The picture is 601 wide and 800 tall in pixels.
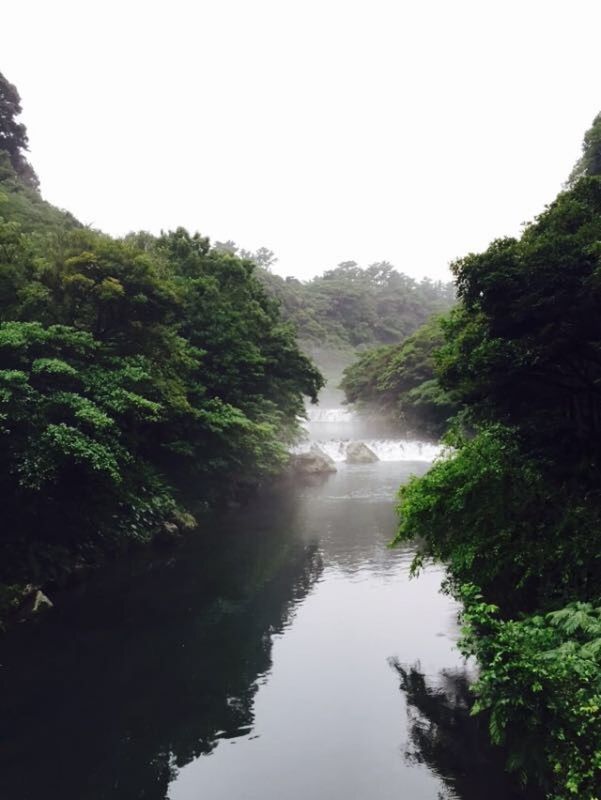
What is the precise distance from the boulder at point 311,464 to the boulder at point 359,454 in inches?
258

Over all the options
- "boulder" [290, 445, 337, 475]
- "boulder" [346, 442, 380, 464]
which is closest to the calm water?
"boulder" [290, 445, 337, 475]

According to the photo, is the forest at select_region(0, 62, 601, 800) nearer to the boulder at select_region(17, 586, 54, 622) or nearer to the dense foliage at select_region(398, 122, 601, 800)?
the dense foliage at select_region(398, 122, 601, 800)

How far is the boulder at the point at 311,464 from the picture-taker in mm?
45656

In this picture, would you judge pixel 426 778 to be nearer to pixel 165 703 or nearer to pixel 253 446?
pixel 165 703

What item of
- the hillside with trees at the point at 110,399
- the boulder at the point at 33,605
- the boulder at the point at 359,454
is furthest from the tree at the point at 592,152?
the boulder at the point at 359,454

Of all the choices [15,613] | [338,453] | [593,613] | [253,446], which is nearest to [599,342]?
[593,613]

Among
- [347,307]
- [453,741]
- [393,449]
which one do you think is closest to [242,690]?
[453,741]

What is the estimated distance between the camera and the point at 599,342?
36.3ft

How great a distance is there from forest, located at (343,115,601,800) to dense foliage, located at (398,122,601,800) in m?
0.03

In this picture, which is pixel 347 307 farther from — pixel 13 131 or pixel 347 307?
pixel 13 131

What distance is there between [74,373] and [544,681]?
48.5 feet

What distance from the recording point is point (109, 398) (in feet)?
61.8

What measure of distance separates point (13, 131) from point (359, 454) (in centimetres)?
4646

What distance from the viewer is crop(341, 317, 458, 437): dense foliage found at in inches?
2303
